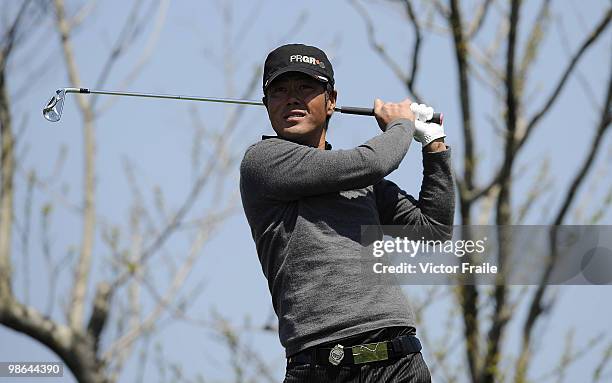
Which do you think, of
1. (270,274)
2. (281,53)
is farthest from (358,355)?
(281,53)

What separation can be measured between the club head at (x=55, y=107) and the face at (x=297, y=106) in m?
1.03

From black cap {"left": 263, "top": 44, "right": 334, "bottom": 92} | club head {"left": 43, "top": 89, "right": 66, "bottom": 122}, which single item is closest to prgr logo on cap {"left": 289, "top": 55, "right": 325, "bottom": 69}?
black cap {"left": 263, "top": 44, "right": 334, "bottom": 92}

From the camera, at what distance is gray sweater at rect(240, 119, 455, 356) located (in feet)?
9.02

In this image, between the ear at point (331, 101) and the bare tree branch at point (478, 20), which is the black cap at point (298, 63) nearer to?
the ear at point (331, 101)

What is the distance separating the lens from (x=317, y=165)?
2.81 meters

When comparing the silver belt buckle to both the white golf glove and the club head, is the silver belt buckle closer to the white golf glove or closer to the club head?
the white golf glove

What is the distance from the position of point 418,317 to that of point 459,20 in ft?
7.03

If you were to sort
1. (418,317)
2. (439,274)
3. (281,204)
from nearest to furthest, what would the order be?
(281,204), (439,274), (418,317)

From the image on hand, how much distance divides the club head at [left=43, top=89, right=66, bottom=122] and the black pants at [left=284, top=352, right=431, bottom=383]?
1456mm

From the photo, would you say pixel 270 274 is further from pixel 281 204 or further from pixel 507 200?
pixel 507 200

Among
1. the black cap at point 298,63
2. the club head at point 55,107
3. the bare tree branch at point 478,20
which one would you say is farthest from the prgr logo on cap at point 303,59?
the bare tree branch at point 478,20

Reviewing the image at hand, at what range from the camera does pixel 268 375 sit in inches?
331

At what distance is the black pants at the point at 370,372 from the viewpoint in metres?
2.73

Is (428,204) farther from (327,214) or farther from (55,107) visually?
(55,107)
